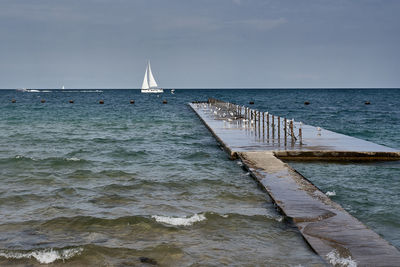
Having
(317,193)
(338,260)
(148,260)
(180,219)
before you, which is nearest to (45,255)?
(148,260)

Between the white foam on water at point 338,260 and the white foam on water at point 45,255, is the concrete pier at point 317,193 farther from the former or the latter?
the white foam on water at point 45,255

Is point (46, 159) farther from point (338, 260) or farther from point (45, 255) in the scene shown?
→ point (338, 260)

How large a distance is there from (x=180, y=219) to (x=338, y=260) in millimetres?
4044

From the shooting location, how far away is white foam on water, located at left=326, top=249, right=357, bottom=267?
7.30 metres

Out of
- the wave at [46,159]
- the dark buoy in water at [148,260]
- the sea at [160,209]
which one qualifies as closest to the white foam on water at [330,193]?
the sea at [160,209]

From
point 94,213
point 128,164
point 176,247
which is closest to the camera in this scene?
point 176,247

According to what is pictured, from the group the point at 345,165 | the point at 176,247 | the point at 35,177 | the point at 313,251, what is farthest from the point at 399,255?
the point at 35,177

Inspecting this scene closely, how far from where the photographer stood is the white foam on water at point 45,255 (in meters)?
8.22

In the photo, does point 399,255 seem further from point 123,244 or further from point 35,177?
point 35,177

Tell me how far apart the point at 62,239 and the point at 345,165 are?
11410 millimetres

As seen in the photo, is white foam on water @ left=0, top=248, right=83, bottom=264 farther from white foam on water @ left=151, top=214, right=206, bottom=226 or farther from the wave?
the wave

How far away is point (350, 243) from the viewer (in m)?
8.16

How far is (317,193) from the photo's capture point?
11805 millimetres

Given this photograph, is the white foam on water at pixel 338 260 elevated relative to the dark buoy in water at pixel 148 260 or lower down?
elevated
